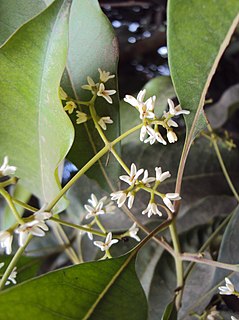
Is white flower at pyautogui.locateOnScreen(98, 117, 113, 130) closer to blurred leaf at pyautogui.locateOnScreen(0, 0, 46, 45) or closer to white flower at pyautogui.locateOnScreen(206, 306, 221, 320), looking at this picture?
blurred leaf at pyautogui.locateOnScreen(0, 0, 46, 45)

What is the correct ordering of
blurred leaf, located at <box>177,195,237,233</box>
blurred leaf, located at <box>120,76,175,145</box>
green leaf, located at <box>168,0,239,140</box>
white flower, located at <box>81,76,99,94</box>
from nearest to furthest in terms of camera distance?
green leaf, located at <box>168,0,239,140</box>
white flower, located at <box>81,76,99,94</box>
blurred leaf, located at <box>120,76,175,145</box>
blurred leaf, located at <box>177,195,237,233</box>

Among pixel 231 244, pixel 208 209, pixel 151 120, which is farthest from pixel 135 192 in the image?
pixel 208 209

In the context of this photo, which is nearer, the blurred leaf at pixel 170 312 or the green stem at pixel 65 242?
the blurred leaf at pixel 170 312

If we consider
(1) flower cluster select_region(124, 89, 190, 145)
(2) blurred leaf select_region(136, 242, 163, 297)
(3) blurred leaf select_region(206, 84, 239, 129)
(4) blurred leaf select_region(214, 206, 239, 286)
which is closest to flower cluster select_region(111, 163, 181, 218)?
(1) flower cluster select_region(124, 89, 190, 145)

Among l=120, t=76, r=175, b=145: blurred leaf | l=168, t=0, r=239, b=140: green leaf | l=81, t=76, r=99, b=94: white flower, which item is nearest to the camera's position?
l=168, t=0, r=239, b=140: green leaf

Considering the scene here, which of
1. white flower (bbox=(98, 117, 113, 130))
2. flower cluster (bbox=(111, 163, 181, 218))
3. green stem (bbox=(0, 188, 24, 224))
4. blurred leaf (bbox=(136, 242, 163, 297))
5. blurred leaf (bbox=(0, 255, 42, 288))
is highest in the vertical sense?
green stem (bbox=(0, 188, 24, 224))

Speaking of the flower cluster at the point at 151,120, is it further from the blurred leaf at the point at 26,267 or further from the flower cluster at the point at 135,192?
the blurred leaf at the point at 26,267

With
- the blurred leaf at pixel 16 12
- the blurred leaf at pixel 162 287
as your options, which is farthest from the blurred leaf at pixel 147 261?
the blurred leaf at pixel 16 12
